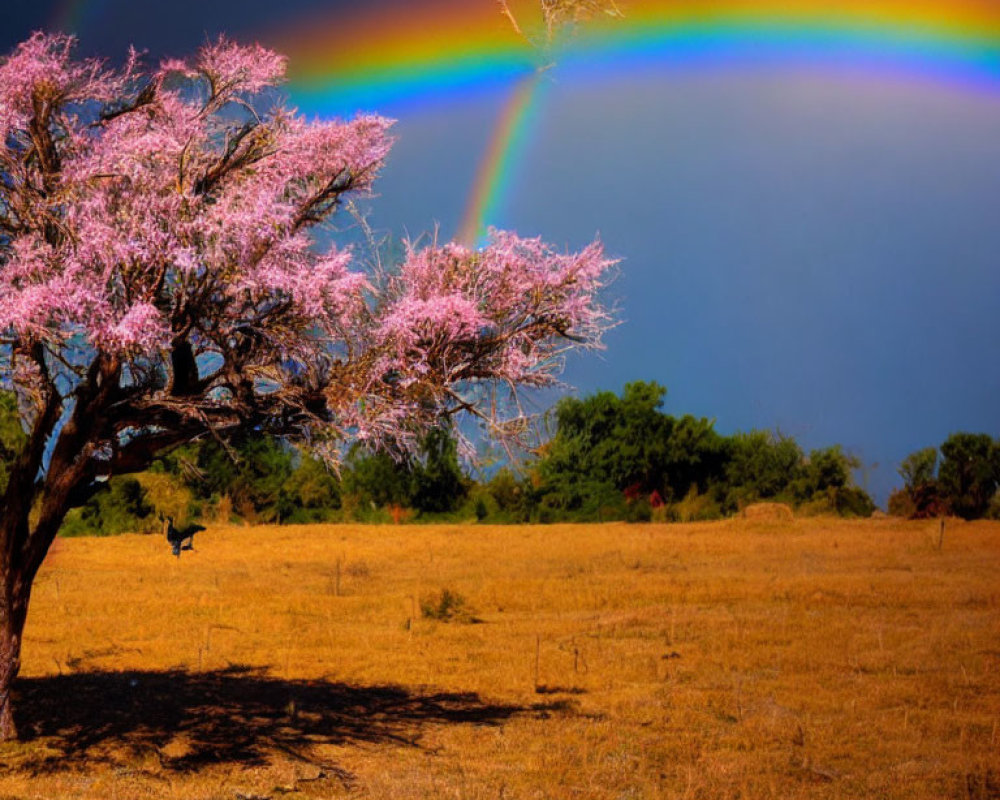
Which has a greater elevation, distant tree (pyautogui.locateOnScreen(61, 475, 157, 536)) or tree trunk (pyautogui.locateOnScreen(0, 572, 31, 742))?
distant tree (pyautogui.locateOnScreen(61, 475, 157, 536))

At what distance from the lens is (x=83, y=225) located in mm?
9969

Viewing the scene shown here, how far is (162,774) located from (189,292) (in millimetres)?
4802

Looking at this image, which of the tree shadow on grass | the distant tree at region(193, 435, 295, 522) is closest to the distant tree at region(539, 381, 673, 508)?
the distant tree at region(193, 435, 295, 522)

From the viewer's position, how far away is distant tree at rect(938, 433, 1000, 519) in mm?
46750

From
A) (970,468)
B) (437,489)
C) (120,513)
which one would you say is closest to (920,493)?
(970,468)

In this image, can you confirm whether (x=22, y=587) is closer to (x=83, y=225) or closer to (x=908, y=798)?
(x=83, y=225)

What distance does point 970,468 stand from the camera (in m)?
47.2

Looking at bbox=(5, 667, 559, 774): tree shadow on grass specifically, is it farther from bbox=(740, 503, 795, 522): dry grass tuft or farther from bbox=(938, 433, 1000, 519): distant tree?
bbox=(938, 433, 1000, 519): distant tree

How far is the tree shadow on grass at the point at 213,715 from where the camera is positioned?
12.0 meters

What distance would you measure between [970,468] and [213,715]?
40.7m

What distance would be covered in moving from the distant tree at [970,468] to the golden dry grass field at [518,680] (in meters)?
17.4

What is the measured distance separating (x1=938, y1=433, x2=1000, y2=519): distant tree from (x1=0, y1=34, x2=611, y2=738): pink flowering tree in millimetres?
40066

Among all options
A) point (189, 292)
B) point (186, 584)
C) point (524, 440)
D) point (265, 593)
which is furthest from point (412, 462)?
point (186, 584)

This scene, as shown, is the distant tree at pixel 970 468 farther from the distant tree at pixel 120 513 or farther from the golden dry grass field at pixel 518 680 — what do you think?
the distant tree at pixel 120 513
